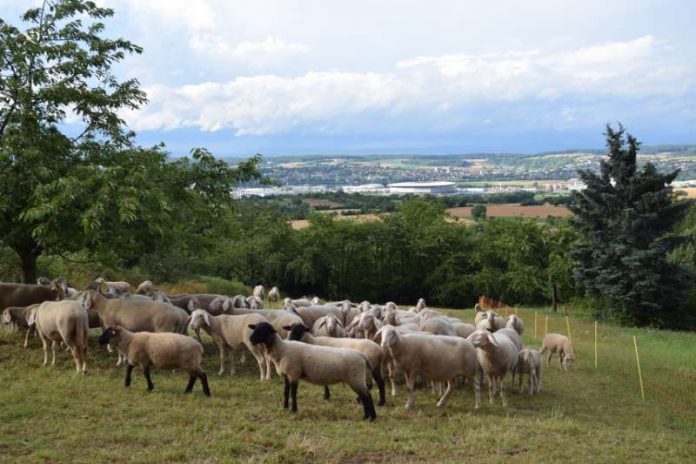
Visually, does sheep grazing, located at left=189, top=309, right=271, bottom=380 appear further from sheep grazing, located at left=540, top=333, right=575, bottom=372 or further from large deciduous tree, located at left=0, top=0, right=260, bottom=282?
sheep grazing, located at left=540, top=333, right=575, bottom=372

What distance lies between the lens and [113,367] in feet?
45.6

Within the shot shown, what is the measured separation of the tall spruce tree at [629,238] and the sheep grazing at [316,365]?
31.7 m

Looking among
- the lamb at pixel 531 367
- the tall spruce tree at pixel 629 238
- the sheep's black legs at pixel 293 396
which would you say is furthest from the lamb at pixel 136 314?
the tall spruce tree at pixel 629 238

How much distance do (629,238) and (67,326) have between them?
34167 millimetres

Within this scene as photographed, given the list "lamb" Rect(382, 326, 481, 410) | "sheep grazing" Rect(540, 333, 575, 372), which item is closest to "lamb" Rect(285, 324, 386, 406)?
"lamb" Rect(382, 326, 481, 410)

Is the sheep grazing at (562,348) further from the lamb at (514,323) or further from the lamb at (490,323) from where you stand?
the lamb at (490,323)

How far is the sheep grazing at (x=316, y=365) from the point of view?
10.8 m

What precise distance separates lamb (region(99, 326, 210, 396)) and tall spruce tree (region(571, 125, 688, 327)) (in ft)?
106

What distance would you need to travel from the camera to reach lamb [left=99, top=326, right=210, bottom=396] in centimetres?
1188

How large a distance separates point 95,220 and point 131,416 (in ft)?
13.1

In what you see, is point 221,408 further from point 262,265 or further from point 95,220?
point 262,265

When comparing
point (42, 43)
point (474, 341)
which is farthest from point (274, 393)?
point (42, 43)

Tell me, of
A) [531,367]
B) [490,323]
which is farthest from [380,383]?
[490,323]

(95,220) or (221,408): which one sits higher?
(95,220)
